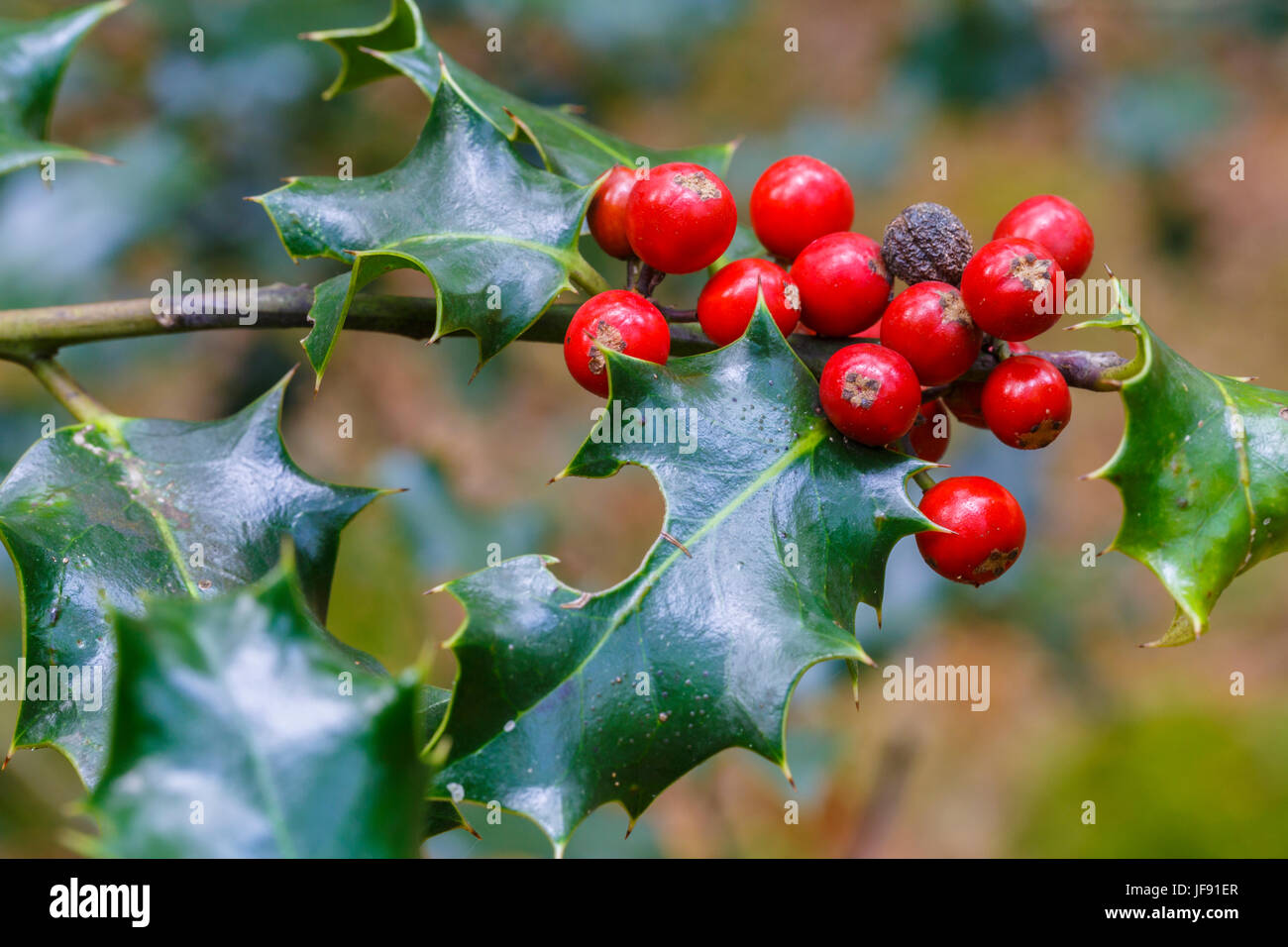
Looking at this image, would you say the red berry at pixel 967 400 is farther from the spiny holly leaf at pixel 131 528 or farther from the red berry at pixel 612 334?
the spiny holly leaf at pixel 131 528

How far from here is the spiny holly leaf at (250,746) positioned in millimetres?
576

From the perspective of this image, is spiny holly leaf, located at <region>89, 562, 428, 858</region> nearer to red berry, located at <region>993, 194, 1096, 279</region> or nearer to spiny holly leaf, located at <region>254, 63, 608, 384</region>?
spiny holly leaf, located at <region>254, 63, 608, 384</region>

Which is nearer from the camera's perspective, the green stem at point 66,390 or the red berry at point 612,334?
the red berry at point 612,334

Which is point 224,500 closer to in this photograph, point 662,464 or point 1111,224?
point 662,464

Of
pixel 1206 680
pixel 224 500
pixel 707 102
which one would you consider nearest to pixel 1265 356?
pixel 1206 680

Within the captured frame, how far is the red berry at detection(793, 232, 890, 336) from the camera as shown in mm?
946

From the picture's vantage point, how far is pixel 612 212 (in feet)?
3.39

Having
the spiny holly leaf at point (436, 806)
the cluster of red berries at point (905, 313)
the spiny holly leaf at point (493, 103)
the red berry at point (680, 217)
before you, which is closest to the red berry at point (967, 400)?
the cluster of red berries at point (905, 313)

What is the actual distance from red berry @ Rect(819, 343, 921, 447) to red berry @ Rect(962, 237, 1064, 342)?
84 mm

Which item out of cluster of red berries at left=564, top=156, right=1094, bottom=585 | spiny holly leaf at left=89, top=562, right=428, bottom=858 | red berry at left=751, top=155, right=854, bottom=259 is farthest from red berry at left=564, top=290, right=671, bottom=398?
spiny holly leaf at left=89, top=562, right=428, bottom=858

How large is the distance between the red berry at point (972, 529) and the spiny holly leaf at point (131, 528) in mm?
551

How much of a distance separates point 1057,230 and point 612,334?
0.47 metres

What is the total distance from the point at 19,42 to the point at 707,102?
3676 millimetres

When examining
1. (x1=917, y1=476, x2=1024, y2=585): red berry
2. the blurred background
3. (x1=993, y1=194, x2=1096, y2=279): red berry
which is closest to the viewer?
(x1=917, y1=476, x2=1024, y2=585): red berry
